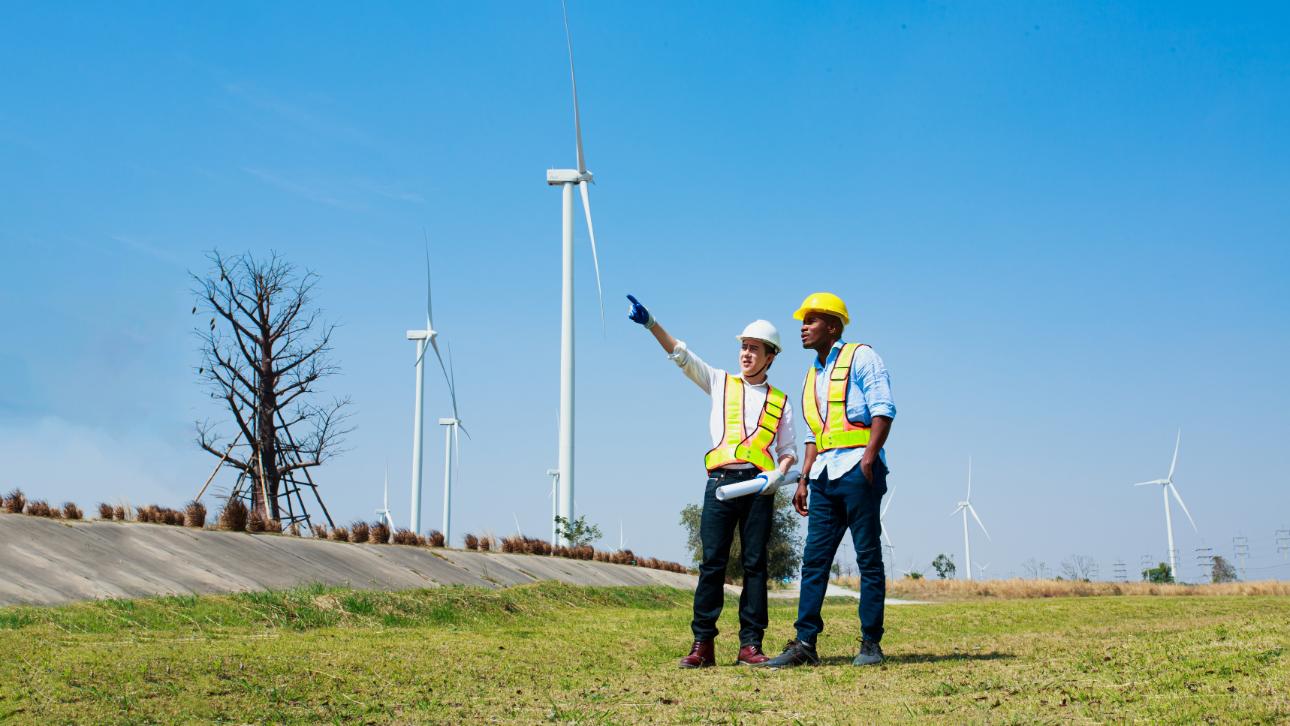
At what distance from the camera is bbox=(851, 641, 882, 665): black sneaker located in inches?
263

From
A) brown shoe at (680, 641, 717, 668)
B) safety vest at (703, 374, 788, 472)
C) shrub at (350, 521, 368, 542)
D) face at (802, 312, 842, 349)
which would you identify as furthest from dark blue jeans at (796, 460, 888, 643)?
shrub at (350, 521, 368, 542)

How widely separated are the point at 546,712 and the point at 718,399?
3032 mm

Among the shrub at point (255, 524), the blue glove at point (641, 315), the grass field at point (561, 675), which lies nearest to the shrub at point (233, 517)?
the shrub at point (255, 524)

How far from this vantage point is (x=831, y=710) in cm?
471

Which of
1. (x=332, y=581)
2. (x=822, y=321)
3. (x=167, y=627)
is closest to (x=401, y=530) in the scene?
(x=332, y=581)

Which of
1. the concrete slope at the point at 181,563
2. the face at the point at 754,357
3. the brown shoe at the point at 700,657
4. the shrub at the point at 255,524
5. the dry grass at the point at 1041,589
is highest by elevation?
the face at the point at 754,357

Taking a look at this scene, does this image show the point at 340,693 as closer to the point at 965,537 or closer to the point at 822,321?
the point at 822,321

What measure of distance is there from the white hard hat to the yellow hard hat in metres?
0.24

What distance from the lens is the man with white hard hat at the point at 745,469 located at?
7.22 metres

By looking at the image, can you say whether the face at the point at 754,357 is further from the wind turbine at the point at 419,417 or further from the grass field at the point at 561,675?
the wind turbine at the point at 419,417

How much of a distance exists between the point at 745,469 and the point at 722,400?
0.53 metres

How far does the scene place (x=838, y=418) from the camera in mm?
7121

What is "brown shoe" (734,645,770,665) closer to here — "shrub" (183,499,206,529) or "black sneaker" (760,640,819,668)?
"black sneaker" (760,640,819,668)

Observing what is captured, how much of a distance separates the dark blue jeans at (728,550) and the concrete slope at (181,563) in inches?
259
